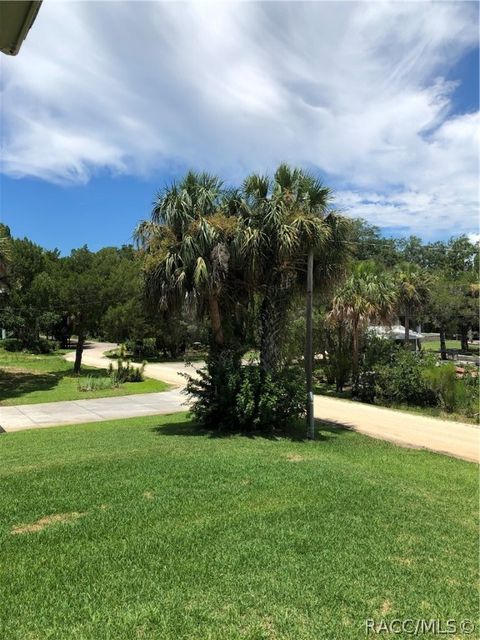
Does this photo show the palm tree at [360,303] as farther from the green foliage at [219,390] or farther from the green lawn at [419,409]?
the green foliage at [219,390]

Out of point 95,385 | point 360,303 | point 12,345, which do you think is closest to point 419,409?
point 360,303

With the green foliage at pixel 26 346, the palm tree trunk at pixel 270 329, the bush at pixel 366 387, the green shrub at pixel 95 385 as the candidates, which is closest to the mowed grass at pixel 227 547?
the palm tree trunk at pixel 270 329

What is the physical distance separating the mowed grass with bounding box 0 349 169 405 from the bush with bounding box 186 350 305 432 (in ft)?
36.0

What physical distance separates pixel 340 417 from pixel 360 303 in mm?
6607

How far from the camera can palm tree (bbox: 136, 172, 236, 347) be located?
10398 millimetres

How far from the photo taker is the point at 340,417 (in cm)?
1481

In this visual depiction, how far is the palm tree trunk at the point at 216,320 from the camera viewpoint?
11.2 meters

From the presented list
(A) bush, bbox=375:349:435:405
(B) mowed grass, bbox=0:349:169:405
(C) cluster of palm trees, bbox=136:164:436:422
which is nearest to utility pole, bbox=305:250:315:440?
(C) cluster of palm trees, bbox=136:164:436:422

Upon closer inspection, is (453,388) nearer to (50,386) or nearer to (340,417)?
(340,417)

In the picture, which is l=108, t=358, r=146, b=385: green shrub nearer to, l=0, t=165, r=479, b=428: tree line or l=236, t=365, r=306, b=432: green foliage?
l=0, t=165, r=479, b=428: tree line

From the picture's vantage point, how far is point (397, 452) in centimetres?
958

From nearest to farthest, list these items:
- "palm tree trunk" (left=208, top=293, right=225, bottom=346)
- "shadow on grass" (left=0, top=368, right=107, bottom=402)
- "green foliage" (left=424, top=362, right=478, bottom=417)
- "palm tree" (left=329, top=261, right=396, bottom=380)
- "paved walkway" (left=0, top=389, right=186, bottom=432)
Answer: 1. "palm tree trunk" (left=208, top=293, right=225, bottom=346)
2. "paved walkway" (left=0, top=389, right=186, bottom=432)
3. "green foliage" (left=424, top=362, right=478, bottom=417)
4. "palm tree" (left=329, top=261, right=396, bottom=380)
5. "shadow on grass" (left=0, top=368, right=107, bottom=402)

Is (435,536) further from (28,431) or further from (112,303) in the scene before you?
(112,303)

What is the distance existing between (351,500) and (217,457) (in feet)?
8.44
